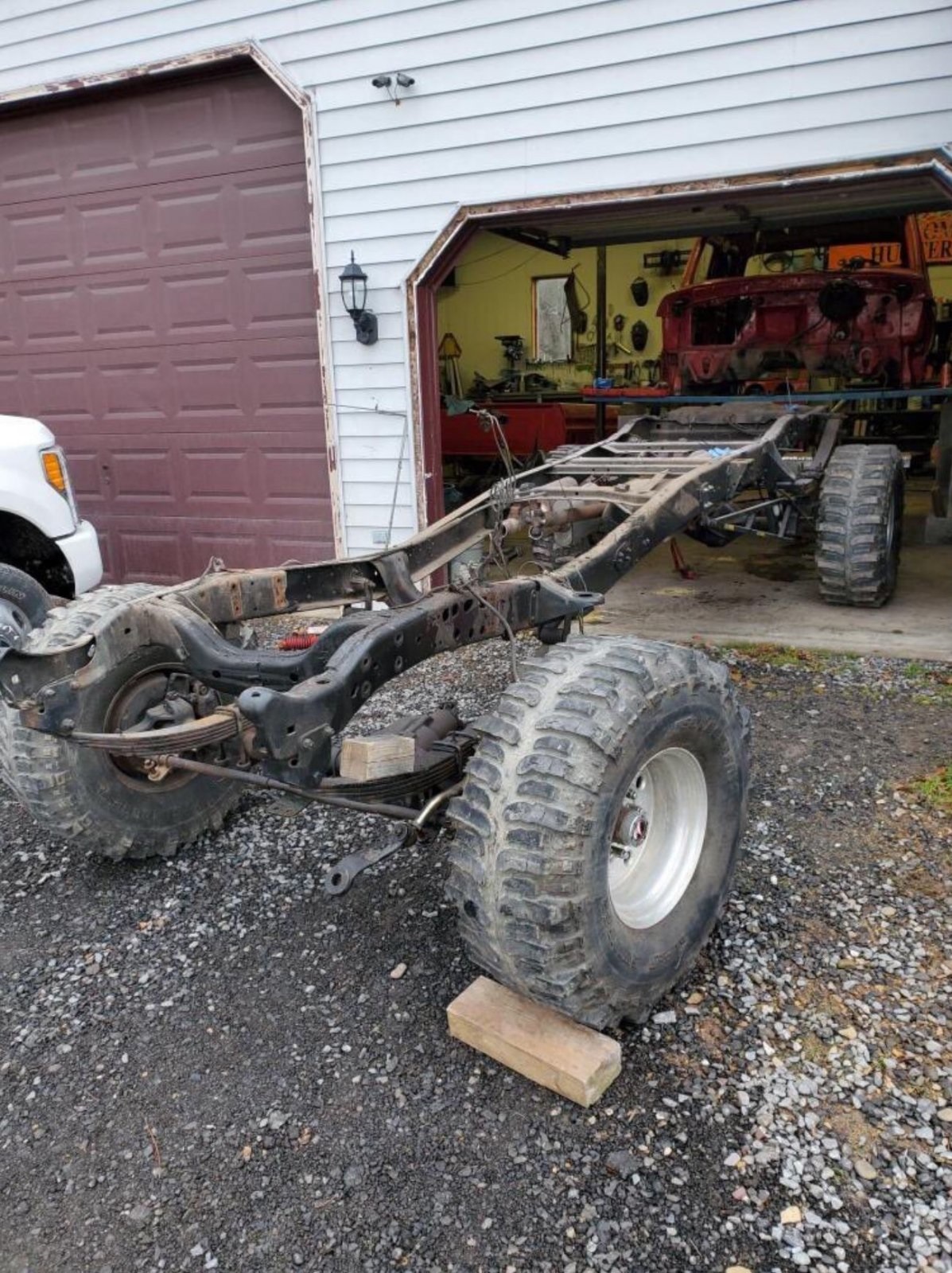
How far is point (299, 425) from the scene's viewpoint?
6.95 meters

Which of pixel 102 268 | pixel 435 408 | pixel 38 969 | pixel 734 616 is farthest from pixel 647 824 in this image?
pixel 102 268

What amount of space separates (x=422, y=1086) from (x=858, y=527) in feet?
15.7

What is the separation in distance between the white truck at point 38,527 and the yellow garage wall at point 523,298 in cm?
1041

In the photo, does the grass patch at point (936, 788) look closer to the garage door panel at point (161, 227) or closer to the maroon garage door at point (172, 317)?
the maroon garage door at point (172, 317)

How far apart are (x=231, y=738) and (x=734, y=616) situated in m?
4.53

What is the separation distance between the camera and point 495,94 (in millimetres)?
5672

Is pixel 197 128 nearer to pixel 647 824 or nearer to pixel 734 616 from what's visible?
pixel 734 616

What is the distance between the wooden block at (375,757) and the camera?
7.59 ft

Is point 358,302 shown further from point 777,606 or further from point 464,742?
point 464,742

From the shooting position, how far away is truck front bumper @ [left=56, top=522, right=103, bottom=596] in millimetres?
5711

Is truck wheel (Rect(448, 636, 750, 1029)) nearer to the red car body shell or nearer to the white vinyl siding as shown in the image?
the white vinyl siding

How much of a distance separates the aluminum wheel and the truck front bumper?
424cm

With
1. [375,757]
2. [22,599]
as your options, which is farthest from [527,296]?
[375,757]

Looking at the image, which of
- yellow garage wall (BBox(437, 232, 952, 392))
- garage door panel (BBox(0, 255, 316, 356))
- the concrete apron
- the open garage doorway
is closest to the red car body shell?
the open garage doorway
